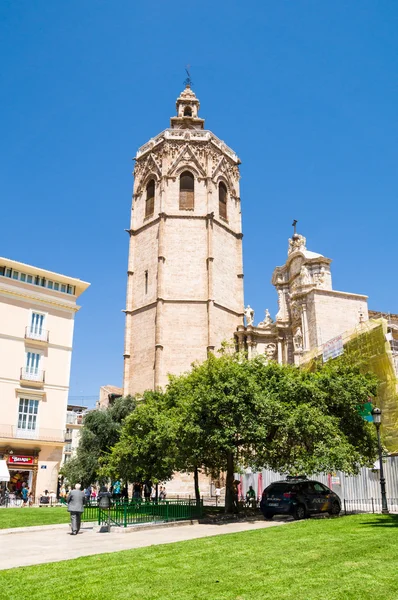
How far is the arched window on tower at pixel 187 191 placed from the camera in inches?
1752

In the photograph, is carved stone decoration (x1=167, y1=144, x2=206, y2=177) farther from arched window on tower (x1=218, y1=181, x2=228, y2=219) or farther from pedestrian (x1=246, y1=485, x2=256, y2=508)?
pedestrian (x1=246, y1=485, x2=256, y2=508)

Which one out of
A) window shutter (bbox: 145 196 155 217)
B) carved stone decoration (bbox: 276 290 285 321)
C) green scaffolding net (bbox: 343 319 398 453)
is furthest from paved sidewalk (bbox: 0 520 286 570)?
window shutter (bbox: 145 196 155 217)

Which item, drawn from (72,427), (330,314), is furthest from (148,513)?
(72,427)

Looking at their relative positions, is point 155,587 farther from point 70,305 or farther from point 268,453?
point 70,305

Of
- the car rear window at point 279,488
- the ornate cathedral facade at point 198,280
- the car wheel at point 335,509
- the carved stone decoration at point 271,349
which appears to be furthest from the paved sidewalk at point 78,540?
the carved stone decoration at point 271,349

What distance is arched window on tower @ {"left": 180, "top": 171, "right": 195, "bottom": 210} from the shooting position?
44.5 m

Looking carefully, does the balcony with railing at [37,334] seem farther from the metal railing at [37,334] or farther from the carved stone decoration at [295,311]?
the carved stone decoration at [295,311]

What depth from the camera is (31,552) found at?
10234 millimetres

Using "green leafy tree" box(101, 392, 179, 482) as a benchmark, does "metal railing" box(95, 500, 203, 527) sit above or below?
below

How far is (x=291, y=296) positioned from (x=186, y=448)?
24.4m

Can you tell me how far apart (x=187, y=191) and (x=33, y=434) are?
23904 mm

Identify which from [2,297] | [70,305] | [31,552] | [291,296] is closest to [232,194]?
[291,296]

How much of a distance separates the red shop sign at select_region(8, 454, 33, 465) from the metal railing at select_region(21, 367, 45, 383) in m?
4.30

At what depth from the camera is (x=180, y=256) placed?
42.7 m
